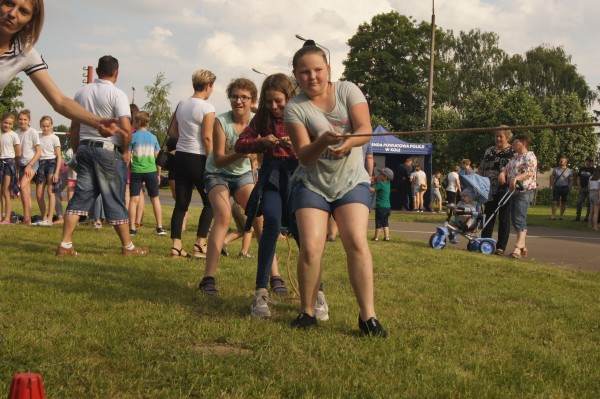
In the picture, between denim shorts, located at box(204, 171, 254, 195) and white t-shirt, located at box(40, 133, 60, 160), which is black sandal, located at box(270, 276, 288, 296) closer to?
denim shorts, located at box(204, 171, 254, 195)

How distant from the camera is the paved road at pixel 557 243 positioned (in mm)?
9961

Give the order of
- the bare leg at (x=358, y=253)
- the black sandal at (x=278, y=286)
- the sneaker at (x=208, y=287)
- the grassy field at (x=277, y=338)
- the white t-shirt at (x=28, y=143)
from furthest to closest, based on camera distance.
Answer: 1. the white t-shirt at (x=28, y=143)
2. the black sandal at (x=278, y=286)
3. the sneaker at (x=208, y=287)
4. the bare leg at (x=358, y=253)
5. the grassy field at (x=277, y=338)

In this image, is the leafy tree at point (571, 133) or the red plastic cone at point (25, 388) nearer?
the red plastic cone at point (25, 388)

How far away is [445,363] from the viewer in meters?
3.72

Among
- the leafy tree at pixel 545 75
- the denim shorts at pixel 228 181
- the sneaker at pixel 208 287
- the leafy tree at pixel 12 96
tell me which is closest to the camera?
the sneaker at pixel 208 287

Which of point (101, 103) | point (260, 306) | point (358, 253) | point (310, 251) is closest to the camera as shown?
point (358, 253)

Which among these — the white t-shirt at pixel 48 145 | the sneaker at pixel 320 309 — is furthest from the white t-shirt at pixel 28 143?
the sneaker at pixel 320 309

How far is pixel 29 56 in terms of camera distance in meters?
3.60

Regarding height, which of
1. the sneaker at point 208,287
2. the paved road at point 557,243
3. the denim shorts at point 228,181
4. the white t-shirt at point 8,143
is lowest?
the paved road at point 557,243

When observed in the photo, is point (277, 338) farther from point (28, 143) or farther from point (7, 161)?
point (7, 161)

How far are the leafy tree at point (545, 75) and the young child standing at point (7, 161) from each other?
64463 millimetres

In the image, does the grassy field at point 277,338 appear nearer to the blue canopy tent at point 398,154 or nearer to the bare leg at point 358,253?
the bare leg at point 358,253

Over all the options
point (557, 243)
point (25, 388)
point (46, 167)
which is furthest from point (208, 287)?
point (557, 243)

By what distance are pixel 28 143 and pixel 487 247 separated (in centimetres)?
751
